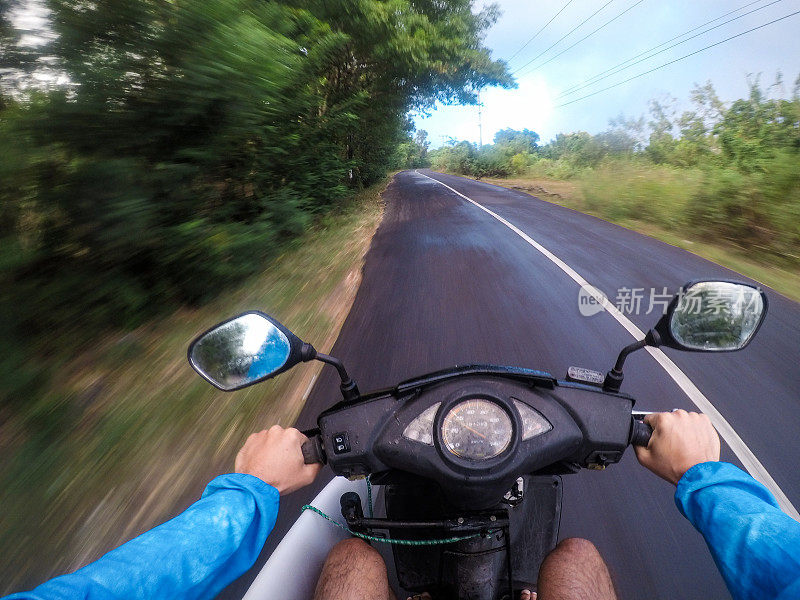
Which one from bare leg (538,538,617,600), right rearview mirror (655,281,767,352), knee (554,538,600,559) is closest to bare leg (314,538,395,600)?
bare leg (538,538,617,600)

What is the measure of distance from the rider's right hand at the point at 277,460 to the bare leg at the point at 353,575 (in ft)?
1.09

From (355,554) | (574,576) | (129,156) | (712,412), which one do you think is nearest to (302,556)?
(355,554)

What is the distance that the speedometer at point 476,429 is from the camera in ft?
3.58

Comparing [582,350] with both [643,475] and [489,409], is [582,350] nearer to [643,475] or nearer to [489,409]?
[643,475]

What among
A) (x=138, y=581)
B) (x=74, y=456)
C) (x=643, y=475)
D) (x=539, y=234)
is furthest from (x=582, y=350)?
(x=539, y=234)

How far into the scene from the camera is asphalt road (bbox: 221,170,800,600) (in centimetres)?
198

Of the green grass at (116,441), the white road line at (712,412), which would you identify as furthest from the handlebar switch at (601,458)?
the green grass at (116,441)

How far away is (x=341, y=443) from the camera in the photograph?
1.26 meters

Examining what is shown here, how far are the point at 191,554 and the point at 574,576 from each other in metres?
1.21

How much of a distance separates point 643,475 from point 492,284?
11.7 ft

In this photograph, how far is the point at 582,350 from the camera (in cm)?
378

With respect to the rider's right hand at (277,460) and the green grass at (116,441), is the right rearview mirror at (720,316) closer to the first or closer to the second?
the rider's right hand at (277,460)

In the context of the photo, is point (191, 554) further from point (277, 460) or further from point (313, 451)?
point (313, 451)

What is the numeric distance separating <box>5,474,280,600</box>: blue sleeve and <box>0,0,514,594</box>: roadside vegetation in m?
1.61
